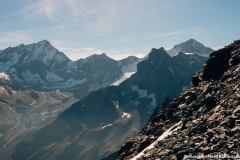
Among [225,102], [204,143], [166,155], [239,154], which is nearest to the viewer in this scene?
[239,154]

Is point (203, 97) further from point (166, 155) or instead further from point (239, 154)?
point (239, 154)

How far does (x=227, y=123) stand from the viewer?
31.8 meters

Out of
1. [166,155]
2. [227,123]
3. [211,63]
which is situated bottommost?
[166,155]

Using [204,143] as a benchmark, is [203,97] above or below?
above

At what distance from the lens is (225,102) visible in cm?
3769

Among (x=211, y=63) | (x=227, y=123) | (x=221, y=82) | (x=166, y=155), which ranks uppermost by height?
(x=211, y=63)

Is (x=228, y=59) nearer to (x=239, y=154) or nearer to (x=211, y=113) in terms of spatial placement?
(x=211, y=113)

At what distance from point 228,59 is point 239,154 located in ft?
121

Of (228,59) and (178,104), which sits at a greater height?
(228,59)

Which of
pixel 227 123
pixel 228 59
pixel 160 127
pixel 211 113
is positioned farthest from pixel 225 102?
pixel 228 59

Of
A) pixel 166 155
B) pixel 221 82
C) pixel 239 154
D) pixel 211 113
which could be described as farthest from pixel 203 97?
Result: pixel 239 154

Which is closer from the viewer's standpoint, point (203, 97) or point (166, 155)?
point (166, 155)

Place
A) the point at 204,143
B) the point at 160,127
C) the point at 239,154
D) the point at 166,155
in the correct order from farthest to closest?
the point at 160,127 → the point at 166,155 → the point at 204,143 → the point at 239,154

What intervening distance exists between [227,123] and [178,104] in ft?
87.1
